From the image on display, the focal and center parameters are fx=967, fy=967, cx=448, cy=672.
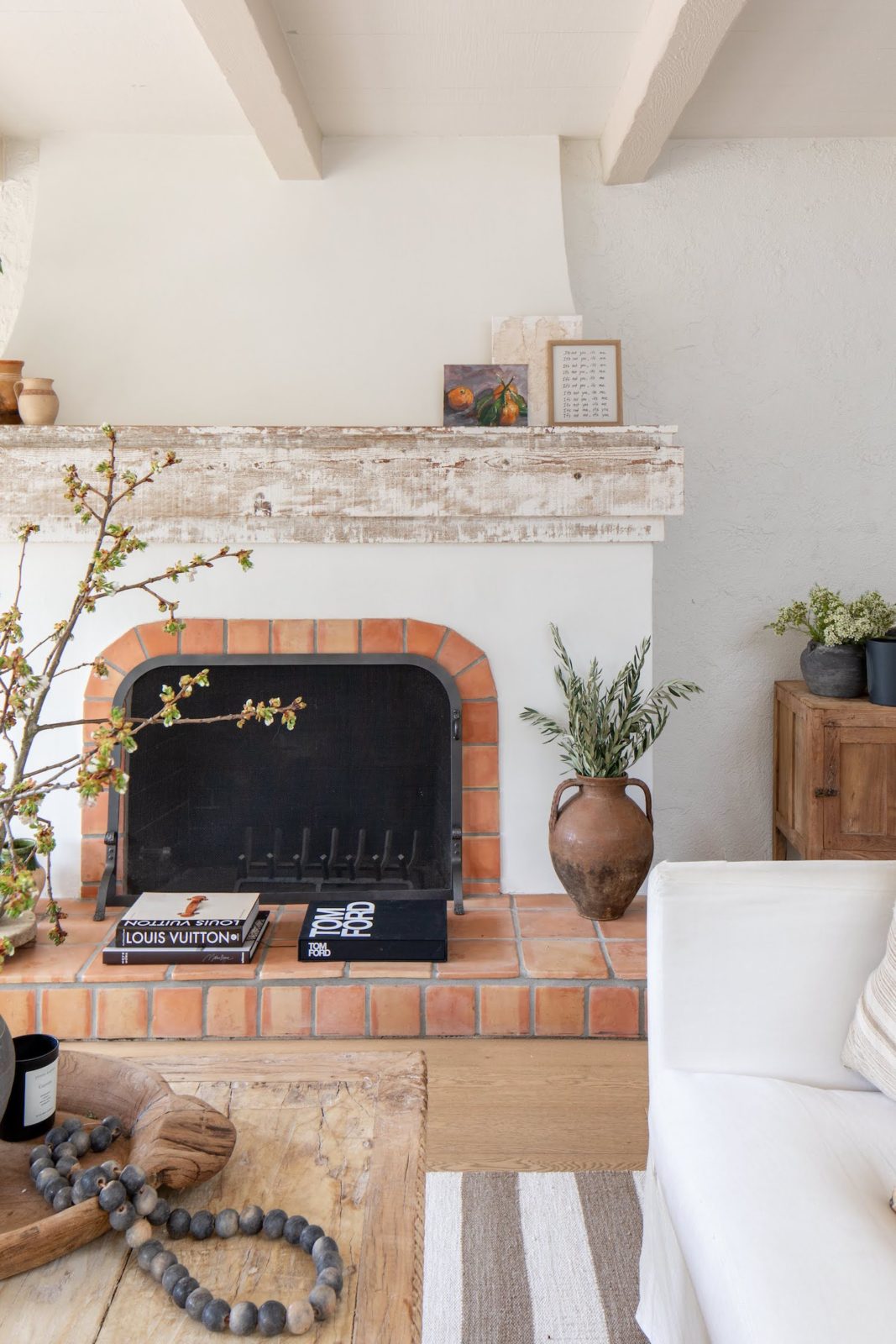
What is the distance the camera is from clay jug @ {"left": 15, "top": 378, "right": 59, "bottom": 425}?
2.46 m

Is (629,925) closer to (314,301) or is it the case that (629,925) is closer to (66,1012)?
(66,1012)

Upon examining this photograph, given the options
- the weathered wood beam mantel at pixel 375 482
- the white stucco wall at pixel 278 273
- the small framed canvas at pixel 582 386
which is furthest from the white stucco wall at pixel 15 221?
the small framed canvas at pixel 582 386

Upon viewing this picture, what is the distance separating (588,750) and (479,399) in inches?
38.4

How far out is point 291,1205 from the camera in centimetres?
100

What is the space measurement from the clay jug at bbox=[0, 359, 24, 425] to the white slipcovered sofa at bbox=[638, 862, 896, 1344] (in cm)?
207

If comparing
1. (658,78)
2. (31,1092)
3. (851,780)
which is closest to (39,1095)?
(31,1092)

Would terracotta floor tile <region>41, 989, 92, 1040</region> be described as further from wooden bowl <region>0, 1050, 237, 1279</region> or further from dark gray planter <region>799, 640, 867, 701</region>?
dark gray planter <region>799, 640, 867, 701</region>

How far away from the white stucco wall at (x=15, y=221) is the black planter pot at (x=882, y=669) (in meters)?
2.46

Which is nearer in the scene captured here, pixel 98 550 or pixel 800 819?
pixel 98 550

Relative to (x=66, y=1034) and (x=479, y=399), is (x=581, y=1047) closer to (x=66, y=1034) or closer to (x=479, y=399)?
(x=66, y=1034)

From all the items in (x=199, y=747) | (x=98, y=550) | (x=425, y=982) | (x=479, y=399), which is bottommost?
(x=425, y=982)

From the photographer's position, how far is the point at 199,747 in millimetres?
2596

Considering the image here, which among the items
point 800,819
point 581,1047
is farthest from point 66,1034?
point 800,819

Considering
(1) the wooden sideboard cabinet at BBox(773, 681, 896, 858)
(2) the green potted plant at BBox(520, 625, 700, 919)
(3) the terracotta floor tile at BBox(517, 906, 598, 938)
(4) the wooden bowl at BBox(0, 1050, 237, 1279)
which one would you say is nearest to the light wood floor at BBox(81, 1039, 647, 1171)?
(3) the terracotta floor tile at BBox(517, 906, 598, 938)
